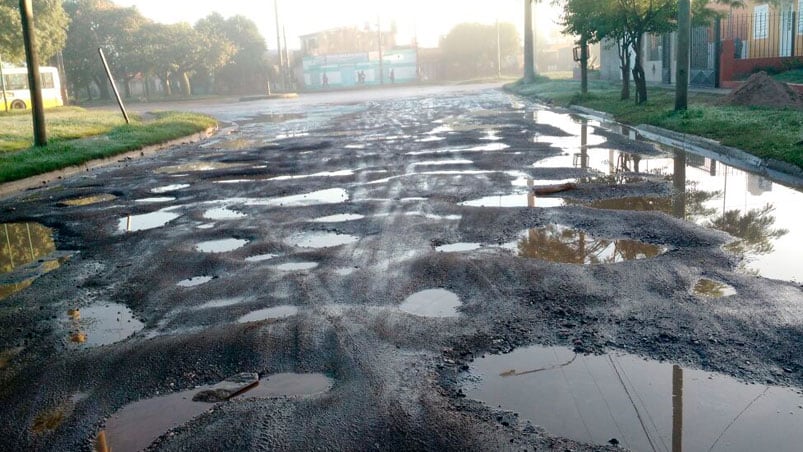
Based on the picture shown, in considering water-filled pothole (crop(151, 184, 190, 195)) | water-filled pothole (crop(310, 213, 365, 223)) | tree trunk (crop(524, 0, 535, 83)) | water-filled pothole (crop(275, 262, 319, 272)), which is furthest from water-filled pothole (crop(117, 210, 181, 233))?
tree trunk (crop(524, 0, 535, 83))

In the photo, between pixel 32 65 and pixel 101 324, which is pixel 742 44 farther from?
pixel 101 324

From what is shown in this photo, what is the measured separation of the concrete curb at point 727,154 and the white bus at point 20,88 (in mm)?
40357

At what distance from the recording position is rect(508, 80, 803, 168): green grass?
12438 millimetres

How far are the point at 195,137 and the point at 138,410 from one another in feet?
68.0

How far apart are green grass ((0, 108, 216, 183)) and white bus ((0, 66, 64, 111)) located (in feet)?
76.9

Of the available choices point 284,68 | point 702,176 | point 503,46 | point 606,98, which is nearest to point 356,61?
point 284,68

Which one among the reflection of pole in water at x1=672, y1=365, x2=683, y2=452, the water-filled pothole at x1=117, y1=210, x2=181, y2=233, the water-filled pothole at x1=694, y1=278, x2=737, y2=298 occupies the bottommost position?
the reflection of pole in water at x1=672, y1=365, x2=683, y2=452

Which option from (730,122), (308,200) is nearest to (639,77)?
(730,122)

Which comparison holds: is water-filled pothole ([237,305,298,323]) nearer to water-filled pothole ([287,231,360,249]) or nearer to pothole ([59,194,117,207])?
water-filled pothole ([287,231,360,249])

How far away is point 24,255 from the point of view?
8242 mm

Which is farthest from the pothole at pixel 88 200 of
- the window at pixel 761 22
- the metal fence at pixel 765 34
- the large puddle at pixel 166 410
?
the window at pixel 761 22

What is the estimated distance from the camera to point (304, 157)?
52.6 ft

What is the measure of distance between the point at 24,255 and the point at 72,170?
820 centimetres

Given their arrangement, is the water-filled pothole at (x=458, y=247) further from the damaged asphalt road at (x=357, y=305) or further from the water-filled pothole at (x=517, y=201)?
the water-filled pothole at (x=517, y=201)
